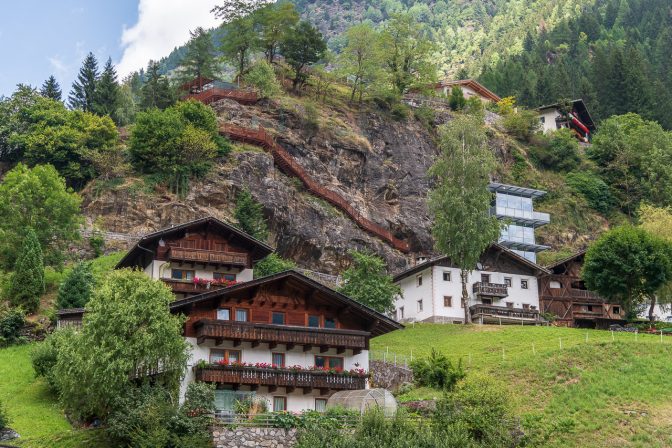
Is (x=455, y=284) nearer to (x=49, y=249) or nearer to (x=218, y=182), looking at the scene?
(x=218, y=182)

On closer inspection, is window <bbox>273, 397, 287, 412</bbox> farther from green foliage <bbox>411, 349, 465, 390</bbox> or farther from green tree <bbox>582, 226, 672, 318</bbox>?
green tree <bbox>582, 226, 672, 318</bbox>

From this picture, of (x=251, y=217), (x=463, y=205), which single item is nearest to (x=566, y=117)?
(x=463, y=205)

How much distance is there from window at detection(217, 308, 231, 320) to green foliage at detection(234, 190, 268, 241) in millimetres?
28948

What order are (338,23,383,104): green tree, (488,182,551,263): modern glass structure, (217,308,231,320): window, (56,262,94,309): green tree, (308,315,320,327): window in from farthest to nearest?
1. (338,23,383,104): green tree
2. (488,182,551,263): modern glass structure
3. (56,262,94,309): green tree
4. (308,315,320,327): window
5. (217,308,231,320): window

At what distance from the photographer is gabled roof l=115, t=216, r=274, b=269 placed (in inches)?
2212

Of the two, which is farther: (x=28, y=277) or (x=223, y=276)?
(x=28, y=277)

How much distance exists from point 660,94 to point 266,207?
252 feet

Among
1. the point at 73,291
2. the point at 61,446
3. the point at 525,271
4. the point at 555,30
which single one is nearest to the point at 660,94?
the point at 555,30

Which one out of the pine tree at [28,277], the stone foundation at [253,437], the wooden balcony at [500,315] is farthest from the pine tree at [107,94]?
the stone foundation at [253,437]

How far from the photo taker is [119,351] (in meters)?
37.9

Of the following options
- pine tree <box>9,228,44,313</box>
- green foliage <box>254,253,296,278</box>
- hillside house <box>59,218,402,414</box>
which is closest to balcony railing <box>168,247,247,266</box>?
green foliage <box>254,253,296,278</box>

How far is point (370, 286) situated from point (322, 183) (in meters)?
25.6

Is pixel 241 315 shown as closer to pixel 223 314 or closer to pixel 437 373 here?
pixel 223 314

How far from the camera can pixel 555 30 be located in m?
182
